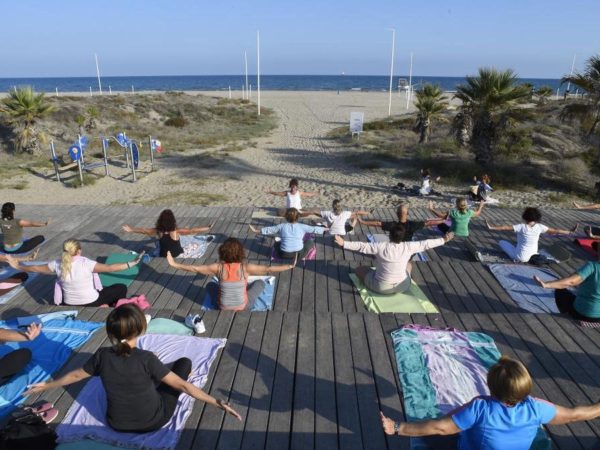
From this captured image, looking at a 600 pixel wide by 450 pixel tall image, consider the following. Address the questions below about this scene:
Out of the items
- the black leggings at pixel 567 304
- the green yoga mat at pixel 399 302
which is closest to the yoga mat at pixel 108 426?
the green yoga mat at pixel 399 302

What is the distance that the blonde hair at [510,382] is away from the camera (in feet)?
8.25

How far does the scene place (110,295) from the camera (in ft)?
17.8

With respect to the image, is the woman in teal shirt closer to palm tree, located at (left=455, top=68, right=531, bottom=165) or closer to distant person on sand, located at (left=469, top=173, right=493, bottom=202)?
distant person on sand, located at (left=469, top=173, right=493, bottom=202)

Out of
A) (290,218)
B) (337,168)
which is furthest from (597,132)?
(290,218)

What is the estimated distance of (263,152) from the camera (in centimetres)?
2323

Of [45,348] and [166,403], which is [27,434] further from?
[45,348]

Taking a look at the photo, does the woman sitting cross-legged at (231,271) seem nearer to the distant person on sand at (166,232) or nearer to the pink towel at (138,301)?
the pink towel at (138,301)

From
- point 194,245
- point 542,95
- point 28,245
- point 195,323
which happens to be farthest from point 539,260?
point 542,95

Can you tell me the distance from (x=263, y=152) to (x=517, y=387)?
21592mm

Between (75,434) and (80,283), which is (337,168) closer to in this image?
(80,283)

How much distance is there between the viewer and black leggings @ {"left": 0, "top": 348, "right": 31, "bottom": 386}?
3.71 m

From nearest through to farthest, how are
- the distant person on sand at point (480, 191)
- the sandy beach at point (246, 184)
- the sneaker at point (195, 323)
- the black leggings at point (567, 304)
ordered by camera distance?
the sneaker at point (195, 323)
the black leggings at point (567, 304)
the distant person on sand at point (480, 191)
the sandy beach at point (246, 184)

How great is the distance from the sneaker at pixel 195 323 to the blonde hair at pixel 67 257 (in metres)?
1.72

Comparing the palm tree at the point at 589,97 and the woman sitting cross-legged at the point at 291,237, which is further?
the palm tree at the point at 589,97
